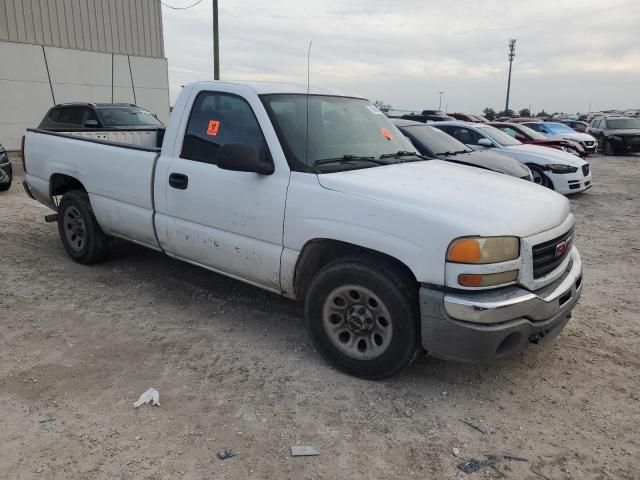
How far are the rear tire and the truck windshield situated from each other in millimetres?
2599

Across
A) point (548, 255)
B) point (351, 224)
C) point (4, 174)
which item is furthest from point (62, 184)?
point (4, 174)

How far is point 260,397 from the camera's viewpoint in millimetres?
3230

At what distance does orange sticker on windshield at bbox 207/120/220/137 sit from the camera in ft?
13.4

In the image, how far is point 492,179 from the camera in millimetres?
3877

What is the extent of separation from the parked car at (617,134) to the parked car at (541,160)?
13.4 meters

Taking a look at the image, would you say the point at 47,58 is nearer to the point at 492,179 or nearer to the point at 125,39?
the point at 125,39

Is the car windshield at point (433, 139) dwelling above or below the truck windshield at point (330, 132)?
below

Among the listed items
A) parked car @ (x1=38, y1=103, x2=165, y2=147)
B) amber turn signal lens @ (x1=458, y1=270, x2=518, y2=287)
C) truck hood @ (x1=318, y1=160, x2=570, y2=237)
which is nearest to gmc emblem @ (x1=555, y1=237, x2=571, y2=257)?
truck hood @ (x1=318, y1=160, x2=570, y2=237)

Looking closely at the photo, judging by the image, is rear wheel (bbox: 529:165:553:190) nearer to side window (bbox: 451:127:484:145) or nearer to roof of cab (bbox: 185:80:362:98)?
side window (bbox: 451:127:484:145)

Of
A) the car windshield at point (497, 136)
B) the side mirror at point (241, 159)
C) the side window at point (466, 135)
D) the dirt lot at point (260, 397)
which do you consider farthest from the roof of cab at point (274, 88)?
the car windshield at point (497, 136)

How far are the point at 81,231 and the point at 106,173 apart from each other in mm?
971

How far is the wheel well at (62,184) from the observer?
5629 mm

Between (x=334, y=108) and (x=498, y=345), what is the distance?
2.29 metres

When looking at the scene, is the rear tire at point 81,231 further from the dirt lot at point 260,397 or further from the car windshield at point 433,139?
the car windshield at point 433,139
